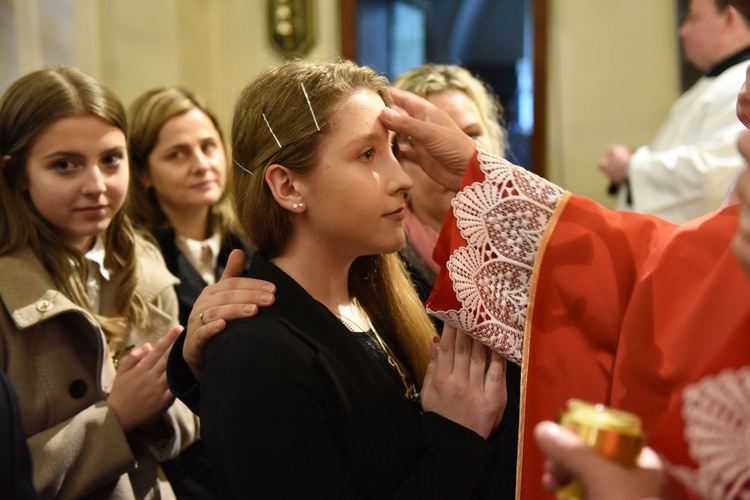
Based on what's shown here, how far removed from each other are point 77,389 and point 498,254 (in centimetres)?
107

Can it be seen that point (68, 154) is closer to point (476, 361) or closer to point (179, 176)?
point (179, 176)

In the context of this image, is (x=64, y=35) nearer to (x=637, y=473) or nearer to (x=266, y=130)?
(x=266, y=130)

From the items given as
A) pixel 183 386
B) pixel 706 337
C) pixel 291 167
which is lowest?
pixel 183 386

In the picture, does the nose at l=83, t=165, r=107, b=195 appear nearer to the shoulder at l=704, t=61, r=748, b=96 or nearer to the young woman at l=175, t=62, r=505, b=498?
the young woman at l=175, t=62, r=505, b=498

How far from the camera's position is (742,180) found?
0.97 meters

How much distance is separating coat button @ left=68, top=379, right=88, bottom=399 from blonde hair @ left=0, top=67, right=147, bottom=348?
18cm

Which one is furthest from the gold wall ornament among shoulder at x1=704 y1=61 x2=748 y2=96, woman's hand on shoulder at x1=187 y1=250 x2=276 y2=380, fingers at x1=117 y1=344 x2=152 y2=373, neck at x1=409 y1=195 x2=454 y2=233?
woman's hand on shoulder at x1=187 y1=250 x2=276 y2=380

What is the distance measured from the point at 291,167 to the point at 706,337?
84 centimetres

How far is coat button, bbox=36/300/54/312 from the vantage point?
5.89 ft

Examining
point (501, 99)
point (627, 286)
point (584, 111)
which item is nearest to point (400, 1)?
point (501, 99)

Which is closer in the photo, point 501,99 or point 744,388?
point 744,388

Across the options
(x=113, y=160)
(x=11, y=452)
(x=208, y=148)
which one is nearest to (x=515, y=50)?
(x=208, y=148)

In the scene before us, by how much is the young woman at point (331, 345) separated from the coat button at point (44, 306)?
0.35 m

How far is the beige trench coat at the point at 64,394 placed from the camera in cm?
175
